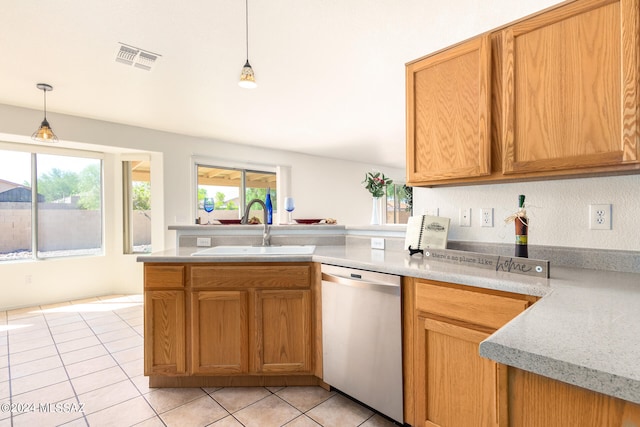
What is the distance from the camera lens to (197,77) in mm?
2904

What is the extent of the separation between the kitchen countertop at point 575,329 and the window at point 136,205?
4701 millimetres

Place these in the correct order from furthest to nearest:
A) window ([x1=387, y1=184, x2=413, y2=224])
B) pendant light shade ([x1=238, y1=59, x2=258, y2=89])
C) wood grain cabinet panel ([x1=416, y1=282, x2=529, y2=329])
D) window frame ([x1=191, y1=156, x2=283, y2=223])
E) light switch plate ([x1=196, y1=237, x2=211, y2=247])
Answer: window ([x1=387, y1=184, x2=413, y2=224])
window frame ([x1=191, y1=156, x2=283, y2=223])
light switch plate ([x1=196, y1=237, x2=211, y2=247])
pendant light shade ([x1=238, y1=59, x2=258, y2=89])
wood grain cabinet panel ([x1=416, y1=282, x2=529, y2=329])

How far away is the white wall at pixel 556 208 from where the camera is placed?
1.43 meters

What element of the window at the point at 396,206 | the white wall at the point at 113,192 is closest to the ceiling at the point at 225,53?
the white wall at the point at 113,192

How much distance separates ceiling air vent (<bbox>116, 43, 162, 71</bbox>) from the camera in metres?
2.39

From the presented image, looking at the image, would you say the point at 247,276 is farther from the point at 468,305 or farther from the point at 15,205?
the point at 15,205

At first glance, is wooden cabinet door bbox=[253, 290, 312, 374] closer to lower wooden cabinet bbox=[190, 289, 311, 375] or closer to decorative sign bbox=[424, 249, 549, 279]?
lower wooden cabinet bbox=[190, 289, 311, 375]

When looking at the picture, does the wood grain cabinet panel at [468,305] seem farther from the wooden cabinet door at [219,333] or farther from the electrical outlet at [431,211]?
the wooden cabinet door at [219,333]

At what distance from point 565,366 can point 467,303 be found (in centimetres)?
79

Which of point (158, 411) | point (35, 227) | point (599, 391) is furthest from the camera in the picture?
point (35, 227)

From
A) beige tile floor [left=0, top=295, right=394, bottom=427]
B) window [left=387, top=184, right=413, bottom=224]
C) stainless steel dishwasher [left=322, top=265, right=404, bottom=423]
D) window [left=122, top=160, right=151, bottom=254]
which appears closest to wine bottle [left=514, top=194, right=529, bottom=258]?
stainless steel dishwasher [left=322, top=265, right=404, bottom=423]

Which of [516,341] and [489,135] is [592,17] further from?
[516,341]

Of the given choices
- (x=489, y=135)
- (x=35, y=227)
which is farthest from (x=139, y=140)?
(x=489, y=135)

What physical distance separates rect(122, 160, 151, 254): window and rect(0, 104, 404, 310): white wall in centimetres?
9
